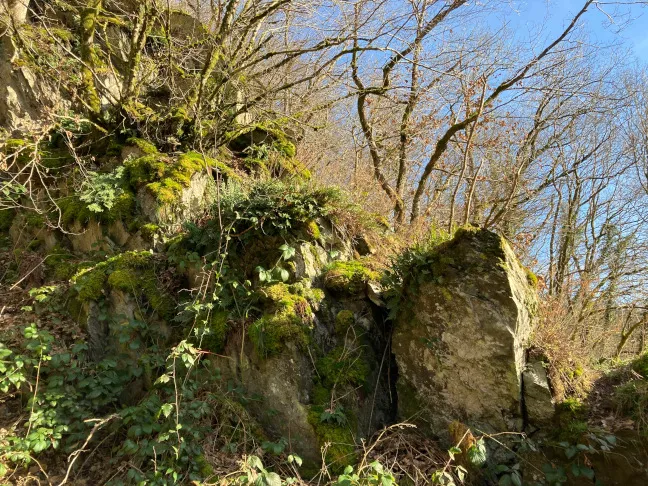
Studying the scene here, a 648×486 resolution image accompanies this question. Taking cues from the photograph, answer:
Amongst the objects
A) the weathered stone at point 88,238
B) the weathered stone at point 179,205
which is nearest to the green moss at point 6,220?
the weathered stone at point 88,238

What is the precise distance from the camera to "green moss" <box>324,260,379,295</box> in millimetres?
4453

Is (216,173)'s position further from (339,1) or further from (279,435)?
(279,435)

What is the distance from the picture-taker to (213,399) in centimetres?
377

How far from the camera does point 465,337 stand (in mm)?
3695

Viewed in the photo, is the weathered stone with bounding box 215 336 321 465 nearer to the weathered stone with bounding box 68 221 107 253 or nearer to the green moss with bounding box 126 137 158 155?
the weathered stone with bounding box 68 221 107 253

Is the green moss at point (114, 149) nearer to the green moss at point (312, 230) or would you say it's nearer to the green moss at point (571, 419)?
the green moss at point (312, 230)

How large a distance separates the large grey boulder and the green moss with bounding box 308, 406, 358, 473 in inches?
29.1

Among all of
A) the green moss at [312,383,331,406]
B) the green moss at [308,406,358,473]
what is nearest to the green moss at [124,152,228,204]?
the green moss at [312,383,331,406]

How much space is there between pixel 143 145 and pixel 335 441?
5.20 meters

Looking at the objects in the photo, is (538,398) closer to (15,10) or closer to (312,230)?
(312,230)

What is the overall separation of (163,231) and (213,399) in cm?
249

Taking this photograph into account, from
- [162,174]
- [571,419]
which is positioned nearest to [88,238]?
[162,174]

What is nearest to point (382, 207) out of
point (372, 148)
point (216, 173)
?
point (372, 148)

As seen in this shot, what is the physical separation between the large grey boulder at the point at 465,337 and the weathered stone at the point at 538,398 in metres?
0.09
